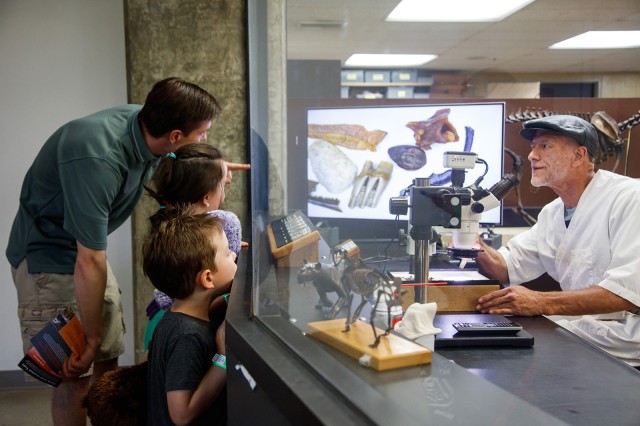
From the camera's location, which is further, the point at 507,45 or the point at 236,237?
the point at 236,237

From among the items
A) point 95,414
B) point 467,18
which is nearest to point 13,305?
point 95,414

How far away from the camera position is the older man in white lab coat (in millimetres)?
1356

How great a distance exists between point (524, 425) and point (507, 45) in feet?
2.96

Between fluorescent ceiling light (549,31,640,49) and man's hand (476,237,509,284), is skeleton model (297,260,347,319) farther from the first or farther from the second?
man's hand (476,237,509,284)

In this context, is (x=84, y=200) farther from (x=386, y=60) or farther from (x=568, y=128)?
(x=568, y=128)

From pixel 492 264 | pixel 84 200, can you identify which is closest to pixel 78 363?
pixel 84 200

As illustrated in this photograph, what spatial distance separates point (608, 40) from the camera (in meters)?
0.91

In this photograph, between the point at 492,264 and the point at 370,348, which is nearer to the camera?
the point at 370,348

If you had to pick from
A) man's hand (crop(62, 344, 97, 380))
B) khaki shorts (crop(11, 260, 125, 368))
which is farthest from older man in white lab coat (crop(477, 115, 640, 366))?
khaki shorts (crop(11, 260, 125, 368))

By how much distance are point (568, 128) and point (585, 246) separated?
1.40 ft

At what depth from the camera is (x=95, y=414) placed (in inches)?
56.1

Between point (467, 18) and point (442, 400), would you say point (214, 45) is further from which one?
point (442, 400)

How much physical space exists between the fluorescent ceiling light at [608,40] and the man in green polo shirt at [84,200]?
1.30 m

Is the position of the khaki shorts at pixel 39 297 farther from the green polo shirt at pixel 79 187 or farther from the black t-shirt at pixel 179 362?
the black t-shirt at pixel 179 362
